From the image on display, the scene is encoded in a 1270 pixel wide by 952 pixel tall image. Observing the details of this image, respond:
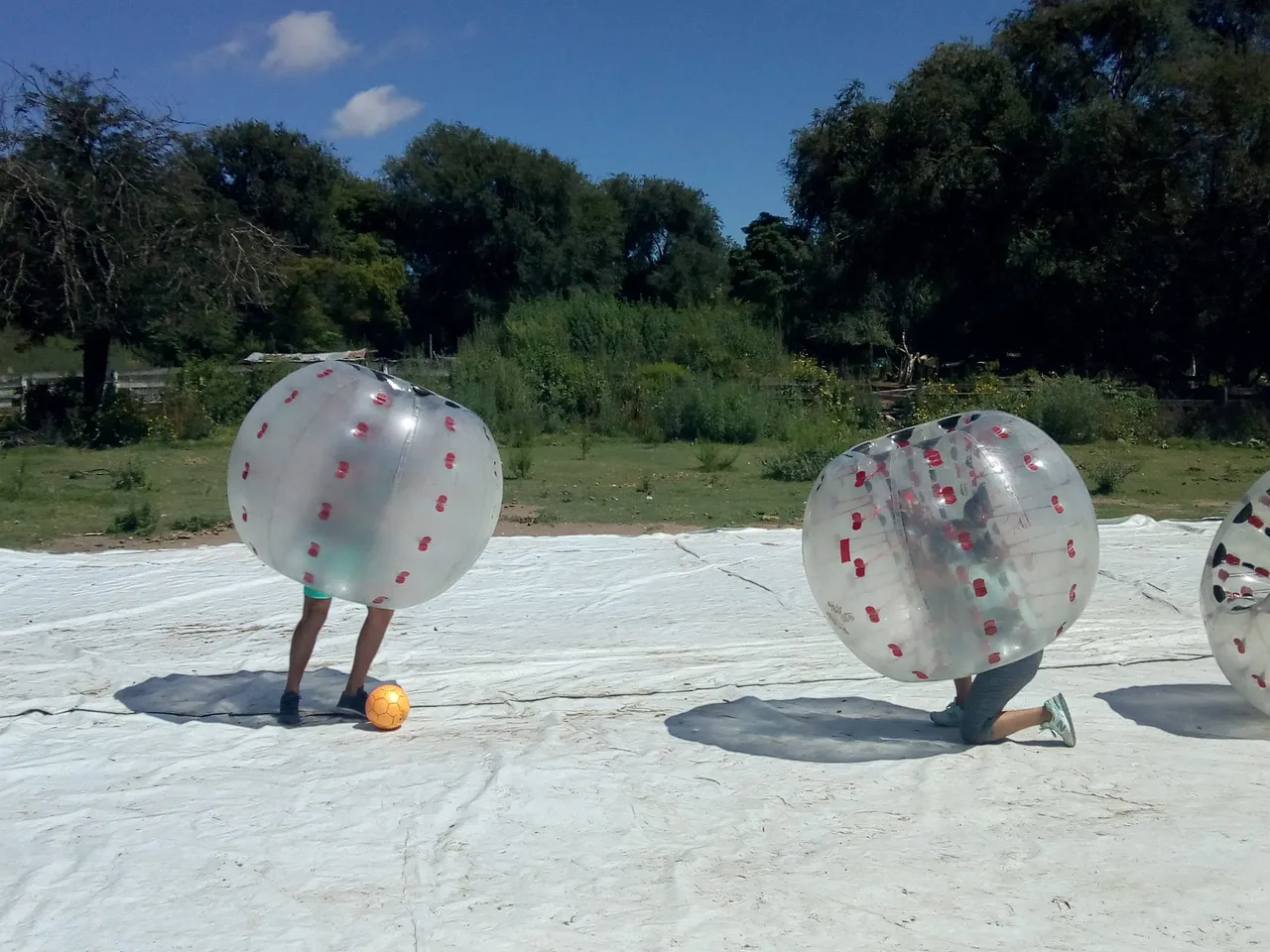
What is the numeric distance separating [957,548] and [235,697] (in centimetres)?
320

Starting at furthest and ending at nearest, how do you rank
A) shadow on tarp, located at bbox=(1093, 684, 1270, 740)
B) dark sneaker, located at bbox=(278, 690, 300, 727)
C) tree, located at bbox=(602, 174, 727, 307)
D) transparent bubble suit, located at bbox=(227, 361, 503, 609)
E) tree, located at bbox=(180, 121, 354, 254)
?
tree, located at bbox=(602, 174, 727, 307) < tree, located at bbox=(180, 121, 354, 254) < dark sneaker, located at bbox=(278, 690, 300, 727) < shadow on tarp, located at bbox=(1093, 684, 1270, 740) < transparent bubble suit, located at bbox=(227, 361, 503, 609)

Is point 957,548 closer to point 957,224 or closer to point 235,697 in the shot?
point 235,697

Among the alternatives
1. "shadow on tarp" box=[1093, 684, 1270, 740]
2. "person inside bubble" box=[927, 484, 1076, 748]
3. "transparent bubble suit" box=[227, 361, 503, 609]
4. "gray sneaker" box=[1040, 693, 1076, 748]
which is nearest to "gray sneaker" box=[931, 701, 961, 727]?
"person inside bubble" box=[927, 484, 1076, 748]

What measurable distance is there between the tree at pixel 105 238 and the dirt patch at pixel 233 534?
29.2 ft

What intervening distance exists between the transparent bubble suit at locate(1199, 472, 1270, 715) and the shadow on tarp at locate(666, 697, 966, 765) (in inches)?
44.9

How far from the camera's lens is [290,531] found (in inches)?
171

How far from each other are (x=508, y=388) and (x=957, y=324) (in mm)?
14054

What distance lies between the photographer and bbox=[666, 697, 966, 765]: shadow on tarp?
14.6ft

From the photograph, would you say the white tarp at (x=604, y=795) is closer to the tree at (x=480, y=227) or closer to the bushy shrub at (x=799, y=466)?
the bushy shrub at (x=799, y=466)

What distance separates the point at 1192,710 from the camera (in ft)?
16.3

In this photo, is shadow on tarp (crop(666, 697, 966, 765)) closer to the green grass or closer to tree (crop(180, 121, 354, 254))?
the green grass

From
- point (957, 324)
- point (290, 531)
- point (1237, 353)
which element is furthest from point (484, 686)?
point (957, 324)

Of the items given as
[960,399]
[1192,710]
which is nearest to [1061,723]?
[1192,710]

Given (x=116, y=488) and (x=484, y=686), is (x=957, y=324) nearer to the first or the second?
(x=116, y=488)
